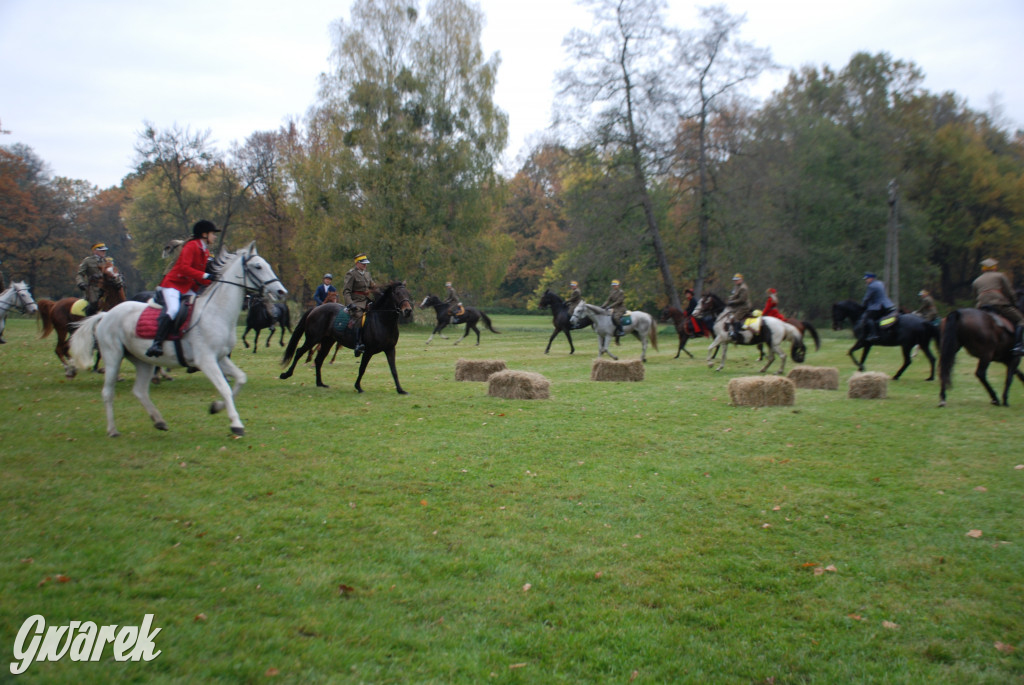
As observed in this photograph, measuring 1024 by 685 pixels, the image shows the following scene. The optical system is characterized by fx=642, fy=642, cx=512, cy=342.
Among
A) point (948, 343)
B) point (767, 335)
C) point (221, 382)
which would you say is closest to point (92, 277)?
point (221, 382)

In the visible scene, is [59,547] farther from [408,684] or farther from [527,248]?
[527,248]

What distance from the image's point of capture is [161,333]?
7703 millimetres

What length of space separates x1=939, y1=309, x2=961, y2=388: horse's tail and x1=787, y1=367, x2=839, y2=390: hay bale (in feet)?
9.50

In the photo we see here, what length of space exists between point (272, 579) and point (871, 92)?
5522 centimetres

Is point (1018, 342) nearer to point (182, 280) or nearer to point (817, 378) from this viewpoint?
point (817, 378)

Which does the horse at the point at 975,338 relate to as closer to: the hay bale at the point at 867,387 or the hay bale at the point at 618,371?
the hay bale at the point at 867,387

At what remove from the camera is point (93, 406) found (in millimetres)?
10023

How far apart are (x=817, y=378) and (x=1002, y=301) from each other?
3.85m

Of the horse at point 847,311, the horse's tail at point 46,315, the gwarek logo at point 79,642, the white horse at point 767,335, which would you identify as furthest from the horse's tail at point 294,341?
the horse at point 847,311

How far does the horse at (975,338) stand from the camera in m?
11.4

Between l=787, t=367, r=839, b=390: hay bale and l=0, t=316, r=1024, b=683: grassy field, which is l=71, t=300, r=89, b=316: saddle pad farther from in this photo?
l=787, t=367, r=839, b=390: hay bale

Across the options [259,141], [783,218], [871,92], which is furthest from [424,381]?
[871,92]

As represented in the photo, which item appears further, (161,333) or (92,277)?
(92,277)

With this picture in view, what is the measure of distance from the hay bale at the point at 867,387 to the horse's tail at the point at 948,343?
1.29m
